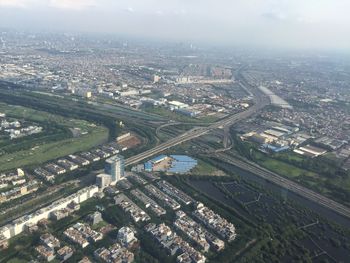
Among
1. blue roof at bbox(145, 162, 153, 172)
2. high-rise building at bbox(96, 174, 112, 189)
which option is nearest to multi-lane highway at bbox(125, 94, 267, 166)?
blue roof at bbox(145, 162, 153, 172)

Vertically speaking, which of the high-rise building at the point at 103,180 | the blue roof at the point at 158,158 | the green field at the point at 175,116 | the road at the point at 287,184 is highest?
the high-rise building at the point at 103,180

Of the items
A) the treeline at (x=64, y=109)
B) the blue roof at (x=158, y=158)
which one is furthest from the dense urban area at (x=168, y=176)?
the blue roof at (x=158, y=158)

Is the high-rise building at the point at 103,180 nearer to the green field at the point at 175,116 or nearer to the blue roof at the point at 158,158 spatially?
the blue roof at the point at 158,158

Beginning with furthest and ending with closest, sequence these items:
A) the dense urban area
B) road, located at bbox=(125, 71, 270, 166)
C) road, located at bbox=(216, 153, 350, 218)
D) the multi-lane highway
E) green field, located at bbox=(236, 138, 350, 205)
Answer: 1. road, located at bbox=(125, 71, 270, 166)
2. the multi-lane highway
3. green field, located at bbox=(236, 138, 350, 205)
4. road, located at bbox=(216, 153, 350, 218)
5. the dense urban area

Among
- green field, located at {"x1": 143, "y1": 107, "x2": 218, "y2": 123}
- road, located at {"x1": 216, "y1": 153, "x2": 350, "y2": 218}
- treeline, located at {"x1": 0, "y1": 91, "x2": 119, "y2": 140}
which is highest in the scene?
road, located at {"x1": 216, "y1": 153, "x2": 350, "y2": 218}

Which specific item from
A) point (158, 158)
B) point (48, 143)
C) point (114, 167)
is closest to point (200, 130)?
point (158, 158)

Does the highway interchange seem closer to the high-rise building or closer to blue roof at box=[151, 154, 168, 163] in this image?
blue roof at box=[151, 154, 168, 163]
